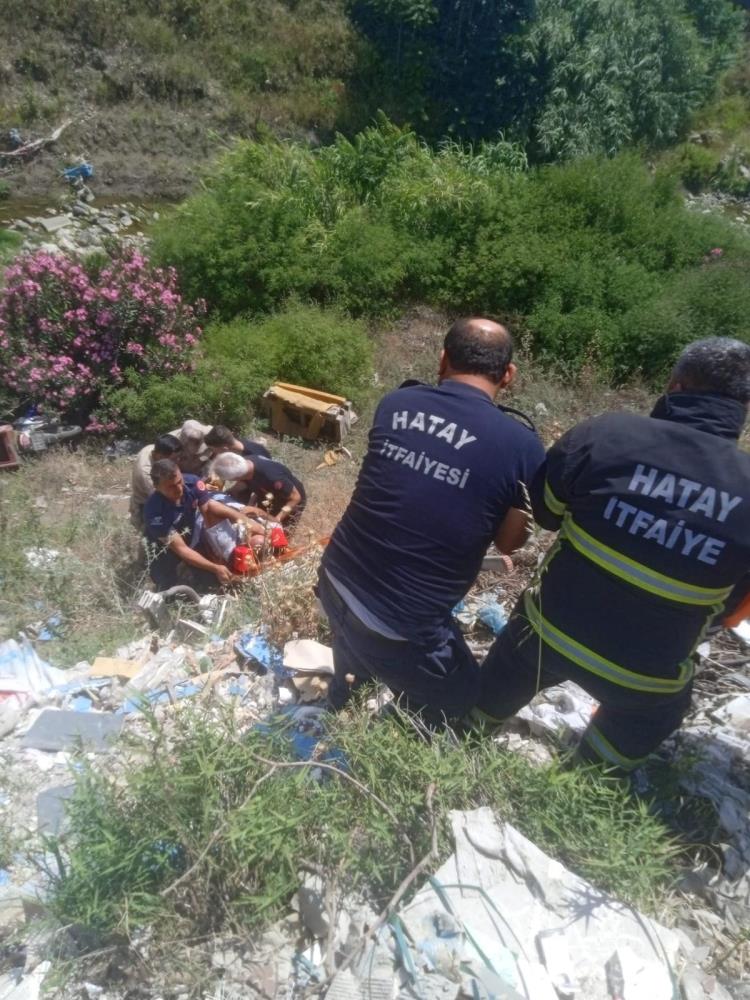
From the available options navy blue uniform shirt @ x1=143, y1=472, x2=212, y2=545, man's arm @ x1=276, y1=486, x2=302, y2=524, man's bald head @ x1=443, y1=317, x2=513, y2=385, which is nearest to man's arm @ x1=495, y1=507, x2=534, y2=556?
man's bald head @ x1=443, y1=317, x2=513, y2=385

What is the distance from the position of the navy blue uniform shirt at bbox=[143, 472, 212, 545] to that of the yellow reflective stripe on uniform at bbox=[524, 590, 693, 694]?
99.6 inches

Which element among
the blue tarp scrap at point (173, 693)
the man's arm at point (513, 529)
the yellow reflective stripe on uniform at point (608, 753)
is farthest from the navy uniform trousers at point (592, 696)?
the blue tarp scrap at point (173, 693)

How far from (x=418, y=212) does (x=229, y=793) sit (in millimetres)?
7195

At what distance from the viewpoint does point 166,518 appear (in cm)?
430

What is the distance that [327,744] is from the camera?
2396mm

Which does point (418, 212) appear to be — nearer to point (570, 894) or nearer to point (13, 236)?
point (13, 236)

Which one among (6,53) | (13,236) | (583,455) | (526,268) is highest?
(583,455)

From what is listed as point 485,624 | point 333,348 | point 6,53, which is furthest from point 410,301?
point 6,53

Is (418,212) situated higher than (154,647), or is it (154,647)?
(418,212)

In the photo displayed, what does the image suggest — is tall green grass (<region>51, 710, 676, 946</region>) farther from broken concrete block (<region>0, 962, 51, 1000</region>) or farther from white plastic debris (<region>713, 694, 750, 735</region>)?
white plastic debris (<region>713, 694, 750, 735</region>)

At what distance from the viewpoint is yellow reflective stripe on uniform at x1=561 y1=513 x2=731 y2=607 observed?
208cm

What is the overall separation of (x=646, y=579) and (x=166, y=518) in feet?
9.65

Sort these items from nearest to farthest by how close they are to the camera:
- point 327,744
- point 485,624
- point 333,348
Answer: point 327,744, point 485,624, point 333,348

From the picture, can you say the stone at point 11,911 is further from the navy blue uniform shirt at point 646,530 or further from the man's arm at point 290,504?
the man's arm at point 290,504
